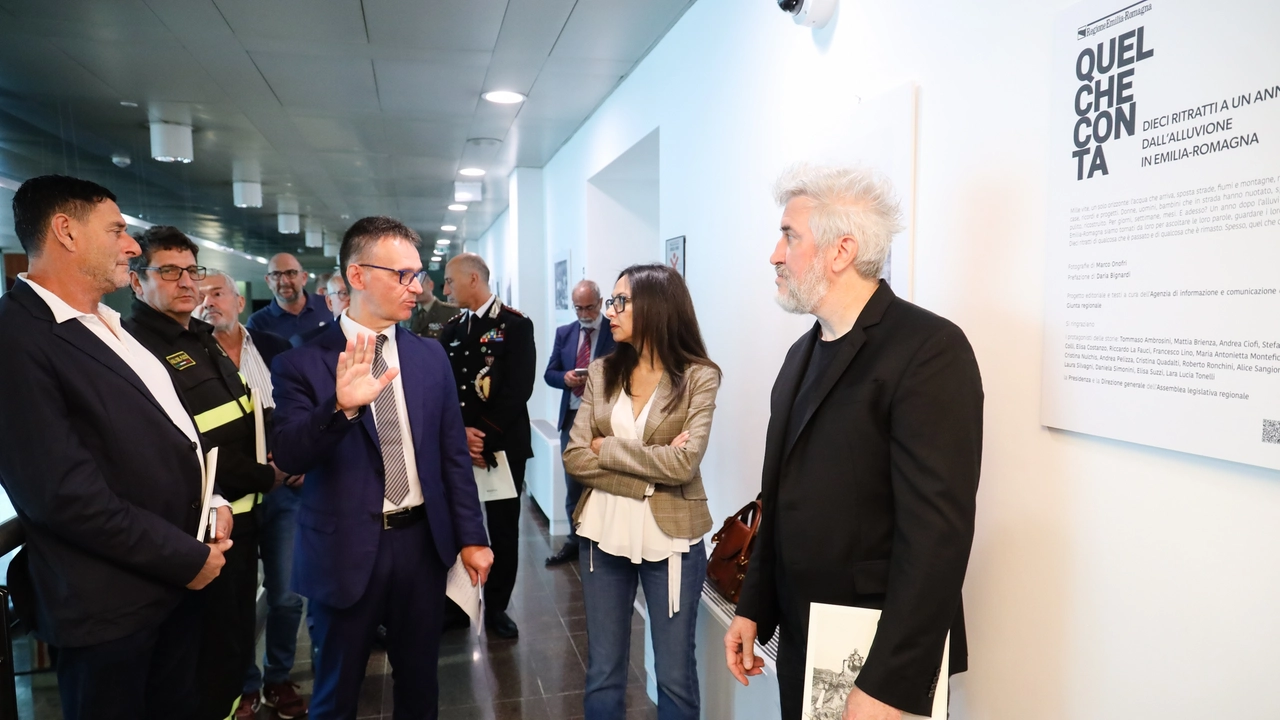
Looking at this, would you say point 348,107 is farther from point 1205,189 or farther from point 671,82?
point 1205,189

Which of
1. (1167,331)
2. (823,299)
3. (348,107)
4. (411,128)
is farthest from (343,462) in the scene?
(411,128)

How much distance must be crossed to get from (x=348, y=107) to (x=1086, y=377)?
17.0 feet

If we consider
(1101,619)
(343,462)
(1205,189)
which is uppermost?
(1205,189)

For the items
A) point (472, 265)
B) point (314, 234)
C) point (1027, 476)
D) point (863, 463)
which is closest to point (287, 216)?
point (314, 234)

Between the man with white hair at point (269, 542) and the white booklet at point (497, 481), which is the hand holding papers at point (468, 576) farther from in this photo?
the white booklet at point (497, 481)

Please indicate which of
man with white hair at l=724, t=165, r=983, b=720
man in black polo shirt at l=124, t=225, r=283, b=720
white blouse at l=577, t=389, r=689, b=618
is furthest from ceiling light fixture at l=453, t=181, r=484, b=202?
man with white hair at l=724, t=165, r=983, b=720

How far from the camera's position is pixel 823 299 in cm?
156

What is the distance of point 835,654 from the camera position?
1.42 meters

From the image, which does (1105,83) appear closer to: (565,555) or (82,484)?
(82,484)

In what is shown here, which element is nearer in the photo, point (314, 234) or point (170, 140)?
point (170, 140)

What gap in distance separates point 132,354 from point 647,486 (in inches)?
57.4

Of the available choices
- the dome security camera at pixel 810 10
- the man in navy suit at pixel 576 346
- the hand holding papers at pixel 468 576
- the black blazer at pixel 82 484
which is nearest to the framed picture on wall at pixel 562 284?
the man in navy suit at pixel 576 346

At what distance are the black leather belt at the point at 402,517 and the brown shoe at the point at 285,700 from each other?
1563 millimetres

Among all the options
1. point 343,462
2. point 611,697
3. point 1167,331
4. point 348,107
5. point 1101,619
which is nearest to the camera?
point 1167,331
